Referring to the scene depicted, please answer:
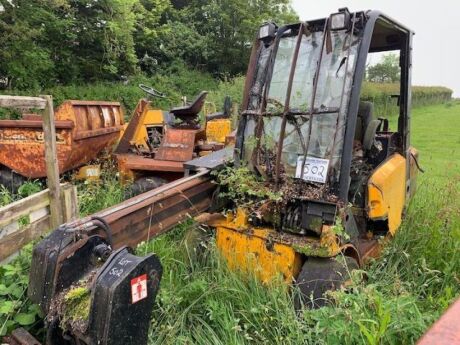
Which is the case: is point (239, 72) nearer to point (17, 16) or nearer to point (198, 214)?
point (17, 16)

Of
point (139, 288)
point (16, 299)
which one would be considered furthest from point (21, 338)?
point (139, 288)

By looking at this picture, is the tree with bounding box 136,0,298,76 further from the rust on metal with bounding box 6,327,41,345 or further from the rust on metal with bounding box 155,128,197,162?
the rust on metal with bounding box 6,327,41,345

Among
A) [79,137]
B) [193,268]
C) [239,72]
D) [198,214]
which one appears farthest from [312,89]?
[239,72]

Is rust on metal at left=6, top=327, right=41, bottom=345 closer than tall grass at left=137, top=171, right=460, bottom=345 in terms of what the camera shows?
No

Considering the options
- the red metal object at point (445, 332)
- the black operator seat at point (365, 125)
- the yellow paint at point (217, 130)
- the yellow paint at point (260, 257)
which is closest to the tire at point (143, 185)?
the yellow paint at point (217, 130)

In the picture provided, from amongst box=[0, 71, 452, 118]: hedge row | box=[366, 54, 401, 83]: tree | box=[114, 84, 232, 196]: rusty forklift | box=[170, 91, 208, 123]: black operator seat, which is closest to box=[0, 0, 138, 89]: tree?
box=[0, 71, 452, 118]: hedge row

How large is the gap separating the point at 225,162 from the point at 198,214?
1.77ft

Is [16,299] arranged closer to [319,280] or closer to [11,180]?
[319,280]

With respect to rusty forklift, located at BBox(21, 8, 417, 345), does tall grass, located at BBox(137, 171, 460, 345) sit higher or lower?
lower

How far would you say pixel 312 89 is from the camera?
3646 mm

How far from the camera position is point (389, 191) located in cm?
402

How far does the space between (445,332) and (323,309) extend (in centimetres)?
175

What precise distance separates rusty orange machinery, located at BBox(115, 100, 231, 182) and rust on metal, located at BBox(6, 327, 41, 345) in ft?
10.8

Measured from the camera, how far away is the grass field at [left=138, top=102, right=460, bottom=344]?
2.59 meters
